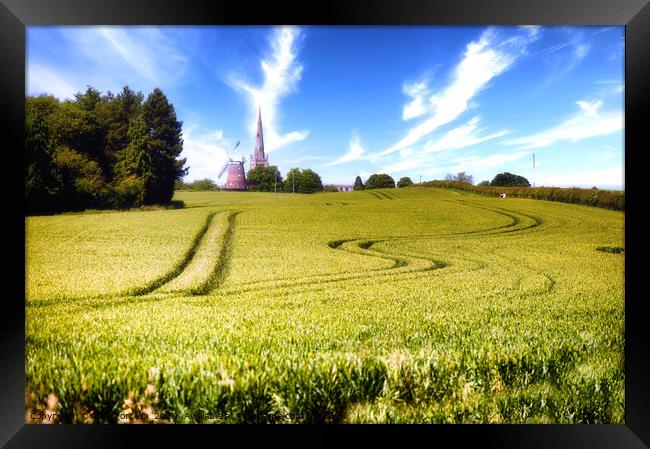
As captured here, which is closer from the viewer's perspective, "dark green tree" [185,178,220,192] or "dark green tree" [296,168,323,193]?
"dark green tree" [185,178,220,192]

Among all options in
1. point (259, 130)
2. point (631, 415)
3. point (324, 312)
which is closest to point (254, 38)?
point (259, 130)

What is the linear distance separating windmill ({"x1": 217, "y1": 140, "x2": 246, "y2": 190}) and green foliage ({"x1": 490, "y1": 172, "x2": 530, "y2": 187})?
3415mm

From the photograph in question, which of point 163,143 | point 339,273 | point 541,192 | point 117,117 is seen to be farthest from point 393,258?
point 117,117

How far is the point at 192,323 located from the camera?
3.42 metres

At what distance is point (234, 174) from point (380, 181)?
6.70 feet

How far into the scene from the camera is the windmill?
A: 423 centimetres

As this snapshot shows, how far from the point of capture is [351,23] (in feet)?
9.34

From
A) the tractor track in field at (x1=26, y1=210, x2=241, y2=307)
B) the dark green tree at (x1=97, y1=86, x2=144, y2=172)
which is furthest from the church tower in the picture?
the dark green tree at (x1=97, y1=86, x2=144, y2=172)

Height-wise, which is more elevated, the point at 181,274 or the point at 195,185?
the point at 195,185

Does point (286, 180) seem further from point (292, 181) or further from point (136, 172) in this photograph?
point (136, 172)

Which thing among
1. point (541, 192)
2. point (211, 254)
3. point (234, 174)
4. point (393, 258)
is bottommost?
point (393, 258)

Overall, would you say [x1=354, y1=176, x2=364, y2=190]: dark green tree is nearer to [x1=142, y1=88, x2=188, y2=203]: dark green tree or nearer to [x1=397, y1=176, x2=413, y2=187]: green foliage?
[x1=397, y1=176, x2=413, y2=187]: green foliage

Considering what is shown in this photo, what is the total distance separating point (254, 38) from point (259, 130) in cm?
107

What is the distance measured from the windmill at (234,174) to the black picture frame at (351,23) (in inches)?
67.0
